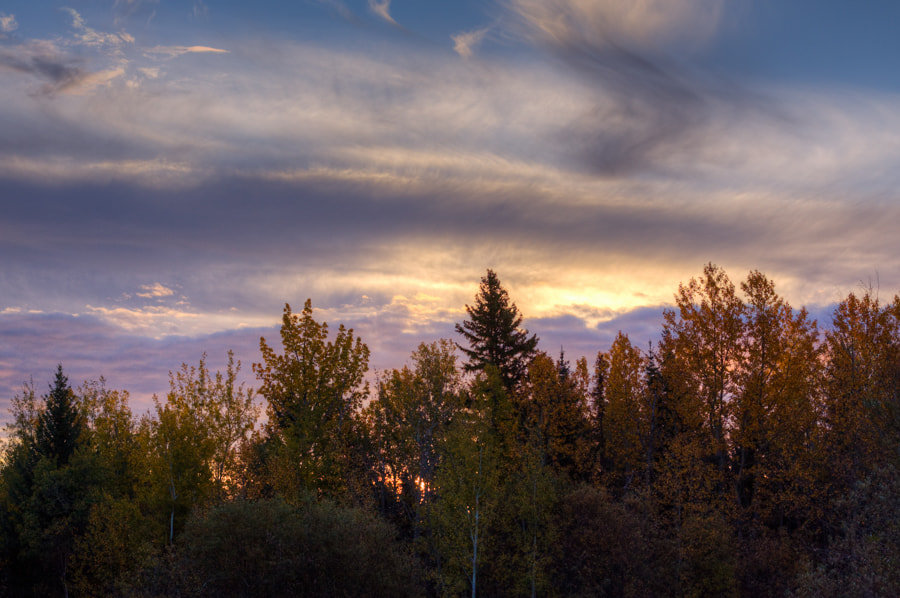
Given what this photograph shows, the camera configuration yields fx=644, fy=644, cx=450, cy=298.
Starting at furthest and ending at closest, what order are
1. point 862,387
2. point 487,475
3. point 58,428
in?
point 58,428 → point 487,475 → point 862,387

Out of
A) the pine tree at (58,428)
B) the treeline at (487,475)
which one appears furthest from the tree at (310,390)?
the pine tree at (58,428)

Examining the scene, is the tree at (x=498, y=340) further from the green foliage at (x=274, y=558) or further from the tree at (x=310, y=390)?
the green foliage at (x=274, y=558)

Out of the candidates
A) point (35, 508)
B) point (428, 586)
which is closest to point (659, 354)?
point (428, 586)

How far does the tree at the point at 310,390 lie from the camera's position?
4397 centimetres

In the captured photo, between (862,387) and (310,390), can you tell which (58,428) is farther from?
(862,387)

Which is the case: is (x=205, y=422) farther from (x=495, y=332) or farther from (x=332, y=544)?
(x=332, y=544)

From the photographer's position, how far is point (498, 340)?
2402 inches

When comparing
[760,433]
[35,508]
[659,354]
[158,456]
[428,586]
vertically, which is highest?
[659,354]

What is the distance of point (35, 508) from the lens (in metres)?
54.5

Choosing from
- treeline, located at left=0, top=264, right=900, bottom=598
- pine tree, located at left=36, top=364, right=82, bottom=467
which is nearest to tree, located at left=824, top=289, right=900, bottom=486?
treeline, located at left=0, top=264, right=900, bottom=598

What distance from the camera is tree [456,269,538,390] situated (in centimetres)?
6088

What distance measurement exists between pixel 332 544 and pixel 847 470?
1328 inches

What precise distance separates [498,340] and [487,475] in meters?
13.7

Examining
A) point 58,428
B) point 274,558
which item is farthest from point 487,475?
point 58,428
